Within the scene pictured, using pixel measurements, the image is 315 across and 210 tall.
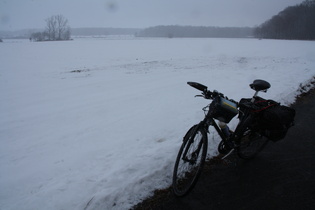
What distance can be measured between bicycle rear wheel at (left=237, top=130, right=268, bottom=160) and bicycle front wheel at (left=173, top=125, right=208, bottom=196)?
113 centimetres

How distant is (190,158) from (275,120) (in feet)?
4.58

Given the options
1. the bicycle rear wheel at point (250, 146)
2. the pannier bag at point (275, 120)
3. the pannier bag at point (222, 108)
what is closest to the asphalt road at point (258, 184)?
the bicycle rear wheel at point (250, 146)

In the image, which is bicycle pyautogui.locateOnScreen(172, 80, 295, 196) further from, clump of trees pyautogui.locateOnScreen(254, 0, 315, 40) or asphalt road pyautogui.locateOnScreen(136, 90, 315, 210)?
clump of trees pyautogui.locateOnScreen(254, 0, 315, 40)

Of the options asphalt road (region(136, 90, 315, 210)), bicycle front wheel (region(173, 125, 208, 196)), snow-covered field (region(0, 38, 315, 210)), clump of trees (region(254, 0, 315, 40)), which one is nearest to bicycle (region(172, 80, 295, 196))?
bicycle front wheel (region(173, 125, 208, 196))

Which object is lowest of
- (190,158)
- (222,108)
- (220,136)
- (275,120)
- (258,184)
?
(258,184)

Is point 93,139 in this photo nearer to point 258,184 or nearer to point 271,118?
point 258,184

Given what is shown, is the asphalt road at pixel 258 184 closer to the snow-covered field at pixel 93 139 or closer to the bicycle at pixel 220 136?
the bicycle at pixel 220 136

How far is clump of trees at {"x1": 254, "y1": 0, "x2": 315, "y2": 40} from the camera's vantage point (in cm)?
8747

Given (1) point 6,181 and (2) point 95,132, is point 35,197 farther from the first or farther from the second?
(2) point 95,132

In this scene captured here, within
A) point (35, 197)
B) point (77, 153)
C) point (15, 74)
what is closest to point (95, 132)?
point (77, 153)

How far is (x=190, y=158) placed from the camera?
3.07 meters

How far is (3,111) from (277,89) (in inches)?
417

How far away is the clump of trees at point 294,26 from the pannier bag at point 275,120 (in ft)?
328

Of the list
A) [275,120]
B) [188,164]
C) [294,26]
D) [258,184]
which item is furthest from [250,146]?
[294,26]
